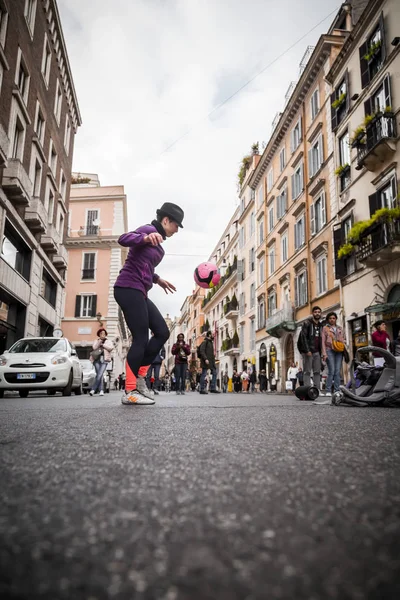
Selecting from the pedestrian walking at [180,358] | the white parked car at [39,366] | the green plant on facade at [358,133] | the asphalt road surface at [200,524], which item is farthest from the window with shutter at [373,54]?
the asphalt road surface at [200,524]

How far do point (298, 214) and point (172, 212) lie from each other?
22.0m

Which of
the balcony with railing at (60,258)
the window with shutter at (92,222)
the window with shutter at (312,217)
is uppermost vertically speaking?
the window with shutter at (92,222)

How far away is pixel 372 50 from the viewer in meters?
17.8

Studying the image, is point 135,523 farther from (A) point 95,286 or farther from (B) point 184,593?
(A) point 95,286

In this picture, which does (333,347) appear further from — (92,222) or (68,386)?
(92,222)

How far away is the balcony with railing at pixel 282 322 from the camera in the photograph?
26.3 m

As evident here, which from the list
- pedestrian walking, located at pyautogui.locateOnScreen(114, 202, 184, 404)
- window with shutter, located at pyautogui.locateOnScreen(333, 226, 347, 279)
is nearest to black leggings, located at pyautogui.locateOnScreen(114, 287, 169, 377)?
pedestrian walking, located at pyautogui.locateOnScreen(114, 202, 184, 404)

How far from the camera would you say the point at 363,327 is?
1781 centimetres

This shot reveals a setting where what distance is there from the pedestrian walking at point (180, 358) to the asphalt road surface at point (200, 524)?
12200mm

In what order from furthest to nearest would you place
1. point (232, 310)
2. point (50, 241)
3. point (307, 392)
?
1. point (232, 310)
2. point (50, 241)
3. point (307, 392)

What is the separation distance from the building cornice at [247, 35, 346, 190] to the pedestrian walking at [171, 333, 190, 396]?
A: 1726 cm

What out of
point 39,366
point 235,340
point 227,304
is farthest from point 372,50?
point 227,304

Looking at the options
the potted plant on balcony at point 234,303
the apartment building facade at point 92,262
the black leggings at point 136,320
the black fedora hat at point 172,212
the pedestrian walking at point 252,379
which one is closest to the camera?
the black leggings at point 136,320

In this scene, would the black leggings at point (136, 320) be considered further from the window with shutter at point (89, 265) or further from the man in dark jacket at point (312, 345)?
the window with shutter at point (89, 265)
